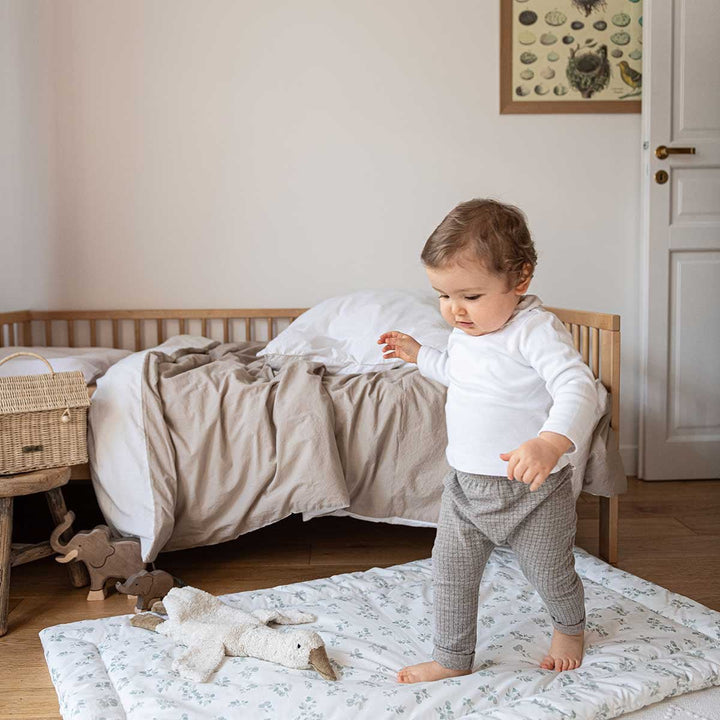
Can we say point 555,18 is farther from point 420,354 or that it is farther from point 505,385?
point 505,385

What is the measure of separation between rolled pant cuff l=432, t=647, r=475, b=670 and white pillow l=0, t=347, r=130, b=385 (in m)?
1.09

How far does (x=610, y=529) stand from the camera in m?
1.95

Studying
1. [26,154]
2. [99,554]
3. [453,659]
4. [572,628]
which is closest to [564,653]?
[572,628]

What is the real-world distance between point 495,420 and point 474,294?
201mm

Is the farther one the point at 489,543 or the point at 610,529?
the point at 610,529

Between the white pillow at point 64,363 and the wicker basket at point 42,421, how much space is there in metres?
0.19

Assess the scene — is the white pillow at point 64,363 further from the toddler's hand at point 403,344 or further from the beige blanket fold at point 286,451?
the toddler's hand at point 403,344

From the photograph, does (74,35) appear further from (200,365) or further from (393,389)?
(393,389)

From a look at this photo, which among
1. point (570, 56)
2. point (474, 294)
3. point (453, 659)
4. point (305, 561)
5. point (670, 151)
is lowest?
point (305, 561)

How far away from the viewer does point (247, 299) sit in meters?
2.83

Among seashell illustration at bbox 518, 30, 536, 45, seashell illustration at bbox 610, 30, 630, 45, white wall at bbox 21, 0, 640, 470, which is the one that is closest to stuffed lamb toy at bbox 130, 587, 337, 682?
white wall at bbox 21, 0, 640, 470

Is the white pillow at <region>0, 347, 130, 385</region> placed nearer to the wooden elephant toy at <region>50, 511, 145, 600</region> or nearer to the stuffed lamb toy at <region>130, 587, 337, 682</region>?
the wooden elephant toy at <region>50, 511, 145, 600</region>

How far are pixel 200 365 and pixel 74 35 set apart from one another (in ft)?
4.35

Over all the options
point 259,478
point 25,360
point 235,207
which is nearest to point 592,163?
point 235,207
